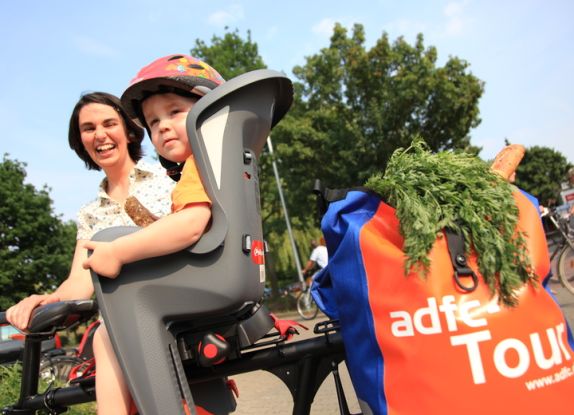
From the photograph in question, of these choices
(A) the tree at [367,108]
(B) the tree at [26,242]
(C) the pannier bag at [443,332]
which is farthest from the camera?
(B) the tree at [26,242]

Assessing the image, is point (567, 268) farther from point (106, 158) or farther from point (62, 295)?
point (62, 295)

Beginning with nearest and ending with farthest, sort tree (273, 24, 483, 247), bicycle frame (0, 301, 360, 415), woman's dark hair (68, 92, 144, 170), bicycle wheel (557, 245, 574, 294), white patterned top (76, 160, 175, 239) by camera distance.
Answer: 1. bicycle frame (0, 301, 360, 415)
2. white patterned top (76, 160, 175, 239)
3. woman's dark hair (68, 92, 144, 170)
4. bicycle wheel (557, 245, 574, 294)
5. tree (273, 24, 483, 247)

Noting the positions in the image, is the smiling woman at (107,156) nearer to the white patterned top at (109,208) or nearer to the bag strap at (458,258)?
the white patterned top at (109,208)

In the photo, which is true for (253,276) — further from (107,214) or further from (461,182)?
(107,214)

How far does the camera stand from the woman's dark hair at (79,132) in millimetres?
2174

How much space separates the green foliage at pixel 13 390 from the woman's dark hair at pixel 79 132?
2.77 metres

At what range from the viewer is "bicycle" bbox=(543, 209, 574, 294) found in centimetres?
718

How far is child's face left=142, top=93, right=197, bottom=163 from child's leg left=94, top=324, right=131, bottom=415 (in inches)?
24.3

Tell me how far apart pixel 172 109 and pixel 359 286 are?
2.61 feet

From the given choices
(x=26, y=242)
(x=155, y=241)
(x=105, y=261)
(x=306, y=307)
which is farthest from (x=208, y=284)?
(x=26, y=242)

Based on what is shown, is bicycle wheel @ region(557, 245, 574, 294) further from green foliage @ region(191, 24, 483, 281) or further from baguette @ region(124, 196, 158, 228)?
green foliage @ region(191, 24, 483, 281)

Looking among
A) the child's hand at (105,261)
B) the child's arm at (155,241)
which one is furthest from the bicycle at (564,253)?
the child's hand at (105,261)

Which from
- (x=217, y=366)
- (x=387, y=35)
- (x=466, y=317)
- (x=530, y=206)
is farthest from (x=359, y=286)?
(x=387, y=35)

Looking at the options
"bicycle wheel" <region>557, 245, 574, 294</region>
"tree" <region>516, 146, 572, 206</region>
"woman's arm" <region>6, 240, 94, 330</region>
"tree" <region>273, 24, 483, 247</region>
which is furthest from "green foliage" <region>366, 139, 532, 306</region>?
"tree" <region>516, 146, 572, 206</region>
